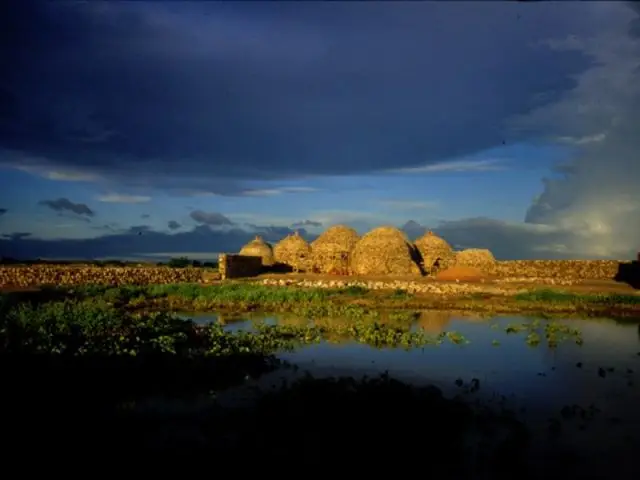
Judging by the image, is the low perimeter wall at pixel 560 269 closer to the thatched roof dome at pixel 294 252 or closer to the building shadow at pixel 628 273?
the building shadow at pixel 628 273

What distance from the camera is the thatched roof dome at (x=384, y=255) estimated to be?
41469 millimetres

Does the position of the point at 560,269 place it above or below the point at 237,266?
Answer: above

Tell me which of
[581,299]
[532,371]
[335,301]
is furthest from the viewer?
[335,301]

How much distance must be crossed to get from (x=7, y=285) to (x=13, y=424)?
2541 centimetres

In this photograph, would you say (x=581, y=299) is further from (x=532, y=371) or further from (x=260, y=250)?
(x=260, y=250)

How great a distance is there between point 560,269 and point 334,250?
56.2 feet

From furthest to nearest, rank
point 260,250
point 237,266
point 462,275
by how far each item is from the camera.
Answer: point 260,250 < point 237,266 < point 462,275

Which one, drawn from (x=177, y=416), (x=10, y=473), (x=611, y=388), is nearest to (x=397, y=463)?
(x=177, y=416)

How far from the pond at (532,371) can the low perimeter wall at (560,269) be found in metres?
26.6

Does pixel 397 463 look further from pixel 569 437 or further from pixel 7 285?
pixel 7 285

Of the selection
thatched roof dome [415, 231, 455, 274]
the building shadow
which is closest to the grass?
the building shadow

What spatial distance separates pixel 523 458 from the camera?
25.0 ft

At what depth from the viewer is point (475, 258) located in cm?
4588

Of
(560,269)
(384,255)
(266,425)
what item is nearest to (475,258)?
(560,269)
